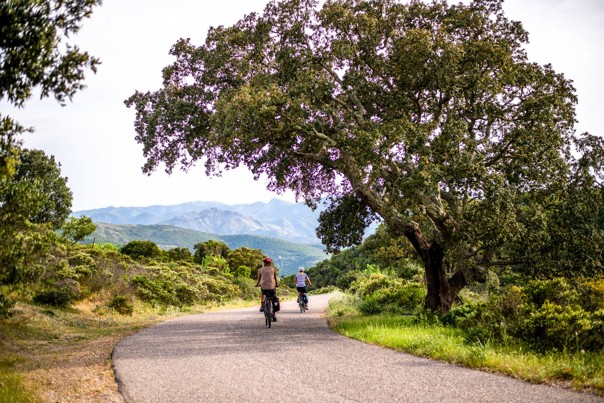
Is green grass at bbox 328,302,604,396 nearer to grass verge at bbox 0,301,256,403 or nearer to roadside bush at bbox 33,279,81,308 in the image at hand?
grass verge at bbox 0,301,256,403

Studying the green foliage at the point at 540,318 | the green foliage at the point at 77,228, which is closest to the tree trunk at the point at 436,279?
the green foliage at the point at 540,318

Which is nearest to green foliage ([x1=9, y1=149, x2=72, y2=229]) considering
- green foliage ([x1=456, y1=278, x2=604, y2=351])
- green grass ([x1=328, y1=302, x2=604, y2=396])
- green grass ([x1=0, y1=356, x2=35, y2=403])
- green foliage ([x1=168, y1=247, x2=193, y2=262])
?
green foliage ([x1=168, y1=247, x2=193, y2=262])

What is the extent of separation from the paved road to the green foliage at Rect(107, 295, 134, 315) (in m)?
8.29

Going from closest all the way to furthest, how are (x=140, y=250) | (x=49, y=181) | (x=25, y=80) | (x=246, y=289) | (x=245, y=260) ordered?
(x=25, y=80)
(x=49, y=181)
(x=140, y=250)
(x=246, y=289)
(x=245, y=260)

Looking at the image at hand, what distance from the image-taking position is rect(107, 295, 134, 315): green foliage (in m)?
18.2

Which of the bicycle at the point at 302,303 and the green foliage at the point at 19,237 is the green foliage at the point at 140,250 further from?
the green foliage at the point at 19,237

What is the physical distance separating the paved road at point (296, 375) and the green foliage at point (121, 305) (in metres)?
8.29

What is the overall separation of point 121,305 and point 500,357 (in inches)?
619

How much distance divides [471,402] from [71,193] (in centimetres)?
3455

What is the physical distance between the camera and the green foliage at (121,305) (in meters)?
18.2

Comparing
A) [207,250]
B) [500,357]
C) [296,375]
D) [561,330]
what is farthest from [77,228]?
[207,250]

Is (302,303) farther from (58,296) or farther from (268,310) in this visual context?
(58,296)

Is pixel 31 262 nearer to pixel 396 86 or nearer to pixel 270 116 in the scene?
pixel 270 116

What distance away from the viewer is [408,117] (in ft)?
48.2
